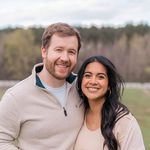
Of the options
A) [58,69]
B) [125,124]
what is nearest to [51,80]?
[58,69]

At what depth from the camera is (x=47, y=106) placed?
3779mm

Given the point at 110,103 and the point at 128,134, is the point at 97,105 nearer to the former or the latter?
the point at 110,103

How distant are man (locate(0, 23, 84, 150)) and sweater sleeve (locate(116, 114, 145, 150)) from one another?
0.39 m

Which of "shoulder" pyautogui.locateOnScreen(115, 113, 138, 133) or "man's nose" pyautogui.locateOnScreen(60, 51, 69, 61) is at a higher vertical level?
"man's nose" pyautogui.locateOnScreen(60, 51, 69, 61)

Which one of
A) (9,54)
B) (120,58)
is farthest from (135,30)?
(9,54)

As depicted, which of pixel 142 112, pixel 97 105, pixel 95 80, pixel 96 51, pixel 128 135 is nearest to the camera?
pixel 128 135

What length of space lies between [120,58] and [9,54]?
17612mm

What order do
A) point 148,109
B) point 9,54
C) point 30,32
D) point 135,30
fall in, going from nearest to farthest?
point 148,109 < point 9,54 < point 30,32 < point 135,30

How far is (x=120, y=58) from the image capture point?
79.8m

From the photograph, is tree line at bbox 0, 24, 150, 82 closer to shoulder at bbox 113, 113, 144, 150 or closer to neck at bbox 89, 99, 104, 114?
neck at bbox 89, 99, 104, 114

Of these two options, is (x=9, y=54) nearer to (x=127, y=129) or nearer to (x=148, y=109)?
(x=148, y=109)

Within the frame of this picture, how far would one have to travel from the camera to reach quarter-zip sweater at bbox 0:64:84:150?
12.1ft

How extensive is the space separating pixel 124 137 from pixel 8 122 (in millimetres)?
856

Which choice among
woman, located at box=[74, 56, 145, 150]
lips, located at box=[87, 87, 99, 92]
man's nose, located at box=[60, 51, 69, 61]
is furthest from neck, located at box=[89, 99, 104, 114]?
man's nose, located at box=[60, 51, 69, 61]
